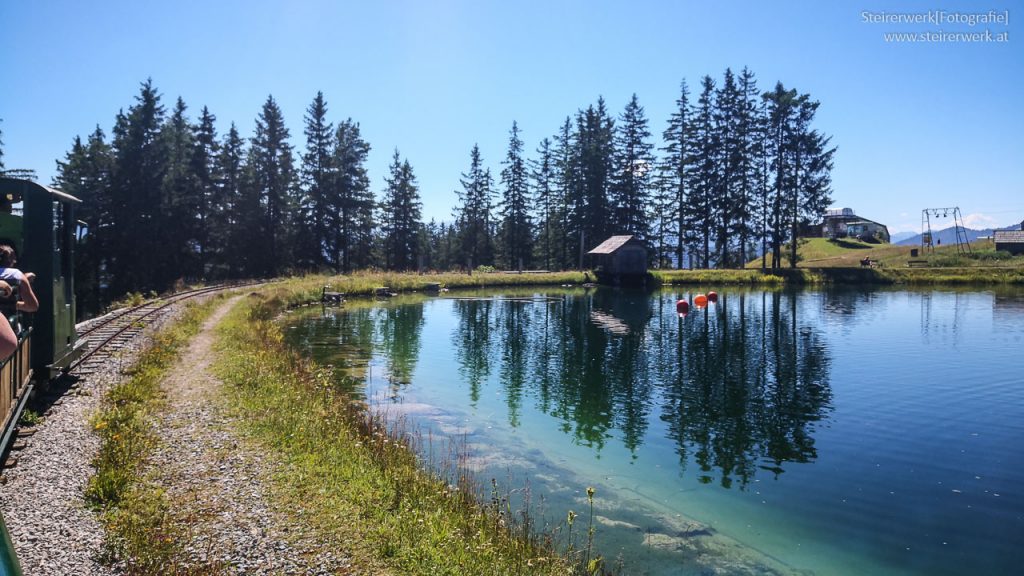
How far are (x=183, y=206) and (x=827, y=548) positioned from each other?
184 ft

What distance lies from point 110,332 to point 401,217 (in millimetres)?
56224

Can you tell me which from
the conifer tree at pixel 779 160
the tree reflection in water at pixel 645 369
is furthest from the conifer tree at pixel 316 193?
the conifer tree at pixel 779 160

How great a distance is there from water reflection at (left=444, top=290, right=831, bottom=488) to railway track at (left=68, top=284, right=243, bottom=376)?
9.83 metres

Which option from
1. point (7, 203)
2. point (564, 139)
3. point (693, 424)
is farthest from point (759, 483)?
point (564, 139)

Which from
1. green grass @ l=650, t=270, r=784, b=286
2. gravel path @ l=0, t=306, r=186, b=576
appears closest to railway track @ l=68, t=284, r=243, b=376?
gravel path @ l=0, t=306, r=186, b=576

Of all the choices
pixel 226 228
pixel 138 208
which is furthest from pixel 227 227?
pixel 138 208

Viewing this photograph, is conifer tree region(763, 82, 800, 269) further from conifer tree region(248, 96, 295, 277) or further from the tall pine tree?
conifer tree region(248, 96, 295, 277)

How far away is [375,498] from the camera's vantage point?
26.4ft

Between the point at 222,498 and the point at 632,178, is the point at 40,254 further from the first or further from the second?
the point at 632,178

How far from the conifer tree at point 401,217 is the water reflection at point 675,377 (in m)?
40.2

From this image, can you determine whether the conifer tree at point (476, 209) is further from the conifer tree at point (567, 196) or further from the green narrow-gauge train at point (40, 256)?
the green narrow-gauge train at point (40, 256)

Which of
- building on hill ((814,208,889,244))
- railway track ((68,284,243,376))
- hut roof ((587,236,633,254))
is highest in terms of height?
building on hill ((814,208,889,244))

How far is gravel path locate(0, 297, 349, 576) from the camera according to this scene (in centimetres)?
620

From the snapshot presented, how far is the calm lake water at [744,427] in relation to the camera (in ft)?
29.1
